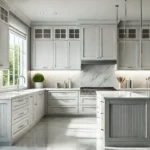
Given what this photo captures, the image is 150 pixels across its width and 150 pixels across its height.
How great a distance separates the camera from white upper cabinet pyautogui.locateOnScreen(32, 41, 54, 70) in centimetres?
786

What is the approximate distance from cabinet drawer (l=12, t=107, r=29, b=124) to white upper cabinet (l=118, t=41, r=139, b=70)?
3385mm

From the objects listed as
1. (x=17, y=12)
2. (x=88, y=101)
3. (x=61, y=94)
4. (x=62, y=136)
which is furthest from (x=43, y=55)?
(x=62, y=136)

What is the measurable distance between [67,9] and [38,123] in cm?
292

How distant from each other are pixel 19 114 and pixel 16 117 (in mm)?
201

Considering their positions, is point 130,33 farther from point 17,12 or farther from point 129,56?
point 17,12

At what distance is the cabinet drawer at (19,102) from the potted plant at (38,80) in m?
2.41

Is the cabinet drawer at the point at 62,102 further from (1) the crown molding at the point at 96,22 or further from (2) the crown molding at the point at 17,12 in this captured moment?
(2) the crown molding at the point at 17,12

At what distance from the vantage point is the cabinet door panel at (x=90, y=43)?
7625mm

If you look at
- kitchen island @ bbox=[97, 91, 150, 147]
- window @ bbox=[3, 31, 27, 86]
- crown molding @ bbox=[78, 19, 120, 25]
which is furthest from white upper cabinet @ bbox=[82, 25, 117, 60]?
kitchen island @ bbox=[97, 91, 150, 147]

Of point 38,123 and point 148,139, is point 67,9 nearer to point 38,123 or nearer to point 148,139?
point 38,123

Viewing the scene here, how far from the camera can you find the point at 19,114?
4871mm

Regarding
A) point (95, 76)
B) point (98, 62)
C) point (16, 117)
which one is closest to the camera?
point (16, 117)

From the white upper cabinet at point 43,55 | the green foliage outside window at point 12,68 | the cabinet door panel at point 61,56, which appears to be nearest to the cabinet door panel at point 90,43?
the cabinet door panel at point 61,56

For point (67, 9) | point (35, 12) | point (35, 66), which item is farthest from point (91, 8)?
point (35, 66)
